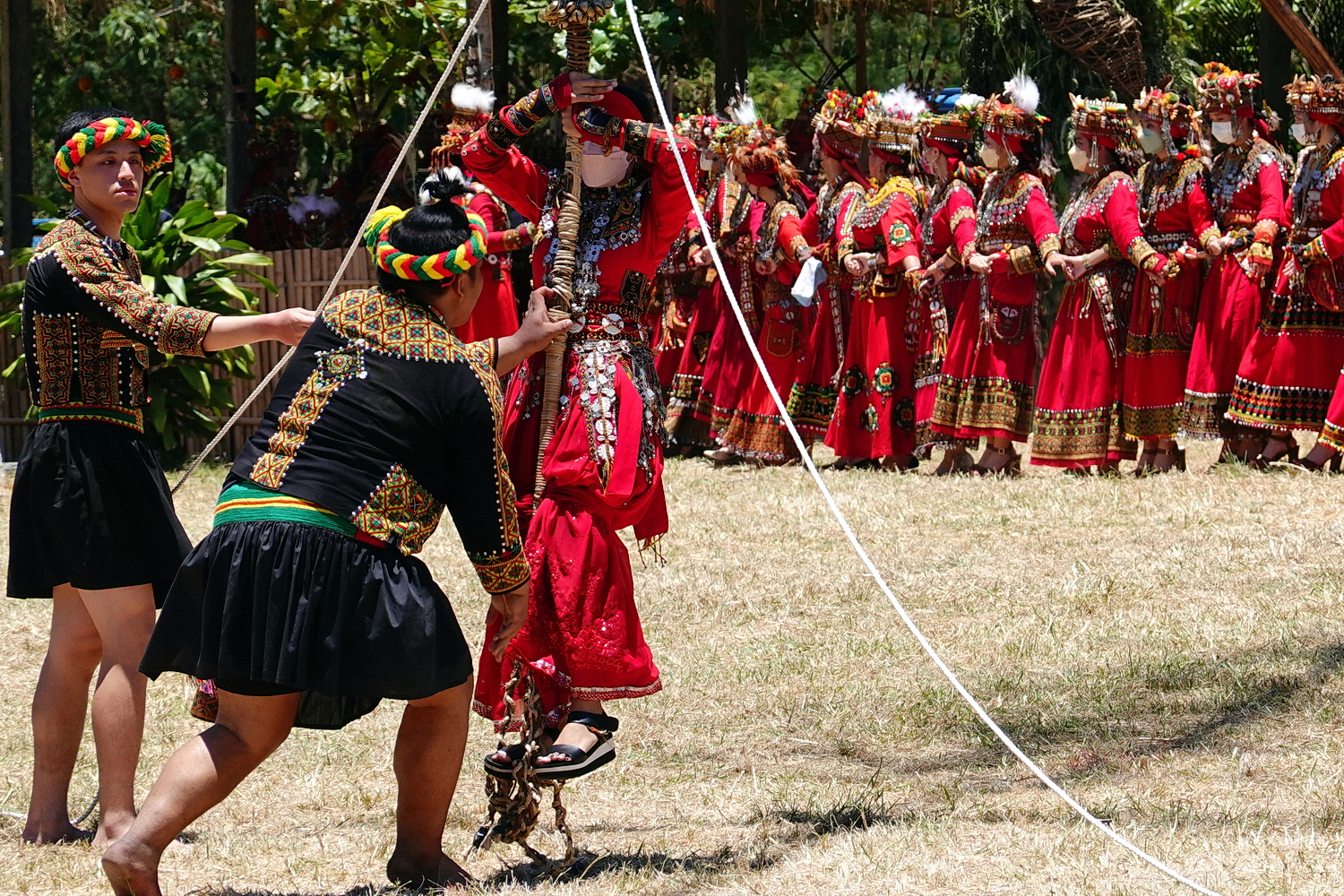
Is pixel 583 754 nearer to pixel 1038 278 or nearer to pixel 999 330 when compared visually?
pixel 999 330

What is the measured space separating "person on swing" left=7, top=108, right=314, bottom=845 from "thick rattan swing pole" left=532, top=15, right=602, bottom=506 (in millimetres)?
688

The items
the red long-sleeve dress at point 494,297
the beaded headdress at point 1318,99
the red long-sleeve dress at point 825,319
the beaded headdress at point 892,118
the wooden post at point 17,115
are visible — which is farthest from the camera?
the wooden post at point 17,115

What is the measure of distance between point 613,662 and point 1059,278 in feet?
42.1

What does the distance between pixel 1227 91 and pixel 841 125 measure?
2301 mm

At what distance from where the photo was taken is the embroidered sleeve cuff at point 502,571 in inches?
147

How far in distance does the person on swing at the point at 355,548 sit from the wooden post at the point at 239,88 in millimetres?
10854

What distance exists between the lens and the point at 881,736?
5.19 meters

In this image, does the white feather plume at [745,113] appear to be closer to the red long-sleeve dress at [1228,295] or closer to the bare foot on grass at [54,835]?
the red long-sleeve dress at [1228,295]

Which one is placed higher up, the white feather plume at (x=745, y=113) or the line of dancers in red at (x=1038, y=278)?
the white feather plume at (x=745, y=113)

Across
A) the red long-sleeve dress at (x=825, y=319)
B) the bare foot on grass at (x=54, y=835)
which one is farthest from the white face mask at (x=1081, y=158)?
the bare foot on grass at (x=54, y=835)

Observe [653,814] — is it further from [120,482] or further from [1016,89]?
[1016,89]

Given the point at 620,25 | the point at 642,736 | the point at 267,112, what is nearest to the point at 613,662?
the point at 642,736

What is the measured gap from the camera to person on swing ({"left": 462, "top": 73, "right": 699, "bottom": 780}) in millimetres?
4262

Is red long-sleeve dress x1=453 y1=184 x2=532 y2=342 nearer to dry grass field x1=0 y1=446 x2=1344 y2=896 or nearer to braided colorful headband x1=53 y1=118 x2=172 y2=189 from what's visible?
dry grass field x1=0 y1=446 x2=1344 y2=896
